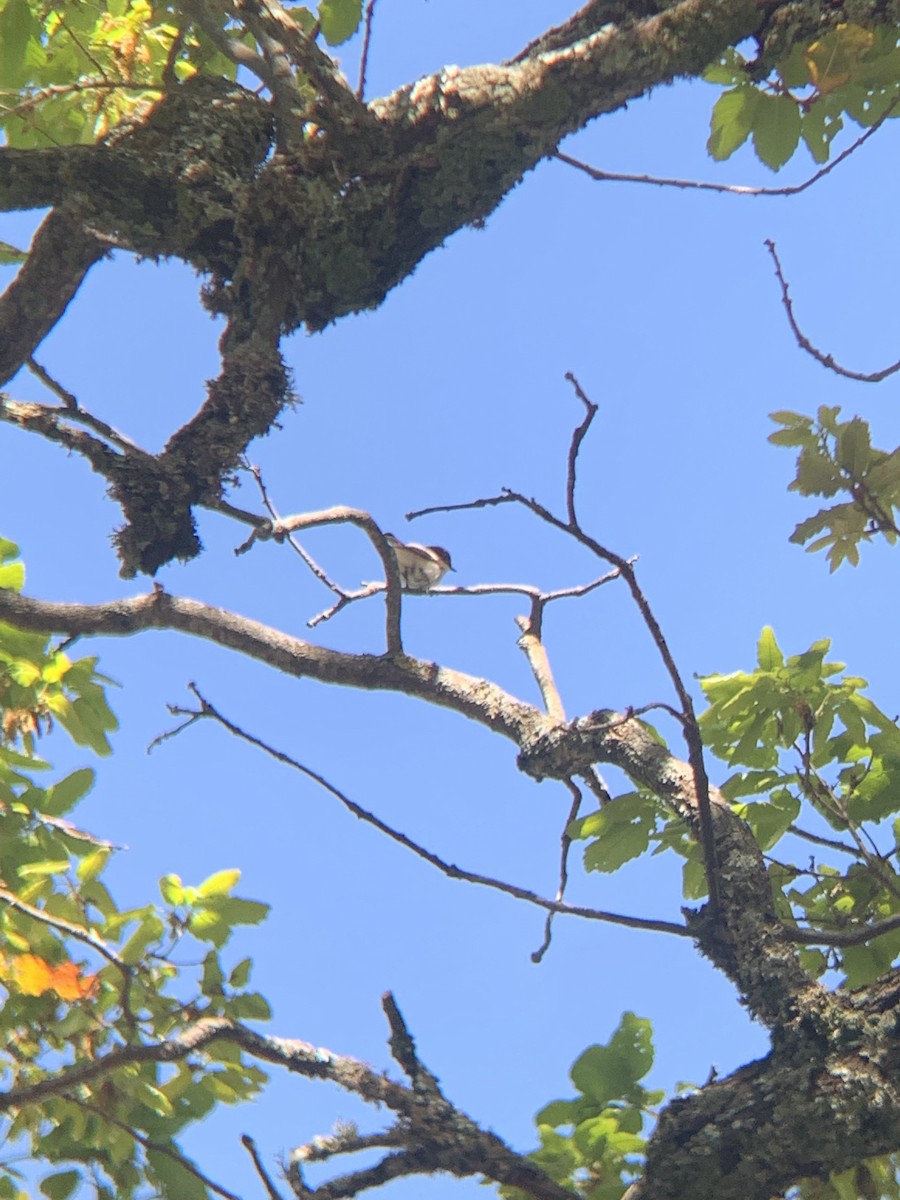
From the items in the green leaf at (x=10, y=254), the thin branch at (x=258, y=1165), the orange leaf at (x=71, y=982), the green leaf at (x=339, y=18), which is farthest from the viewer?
the green leaf at (x=10, y=254)

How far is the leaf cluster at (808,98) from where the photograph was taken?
2746mm

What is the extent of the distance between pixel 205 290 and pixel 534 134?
3.78ft

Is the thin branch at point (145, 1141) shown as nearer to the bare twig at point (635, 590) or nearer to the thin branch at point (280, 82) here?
the bare twig at point (635, 590)

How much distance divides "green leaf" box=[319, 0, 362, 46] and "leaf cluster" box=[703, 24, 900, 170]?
44.6 inches

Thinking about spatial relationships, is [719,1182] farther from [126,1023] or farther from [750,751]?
[126,1023]

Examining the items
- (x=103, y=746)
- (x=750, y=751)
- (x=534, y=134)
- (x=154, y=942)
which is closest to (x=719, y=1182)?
(x=750, y=751)

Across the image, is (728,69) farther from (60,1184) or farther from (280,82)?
(60,1184)

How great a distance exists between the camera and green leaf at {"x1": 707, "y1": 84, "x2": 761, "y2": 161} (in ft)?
9.93

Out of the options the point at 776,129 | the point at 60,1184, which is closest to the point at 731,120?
the point at 776,129

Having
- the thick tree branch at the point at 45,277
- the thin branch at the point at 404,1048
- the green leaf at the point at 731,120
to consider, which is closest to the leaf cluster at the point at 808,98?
the green leaf at the point at 731,120

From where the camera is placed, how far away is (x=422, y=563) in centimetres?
645

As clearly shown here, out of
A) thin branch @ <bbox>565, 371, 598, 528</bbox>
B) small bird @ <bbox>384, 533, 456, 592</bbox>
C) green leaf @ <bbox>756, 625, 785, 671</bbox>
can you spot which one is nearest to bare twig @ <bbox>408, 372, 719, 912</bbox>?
thin branch @ <bbox>565, 371, 598, 528</bbox>

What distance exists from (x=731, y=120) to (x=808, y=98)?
23cm

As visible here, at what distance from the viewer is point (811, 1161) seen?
6.38 ft
